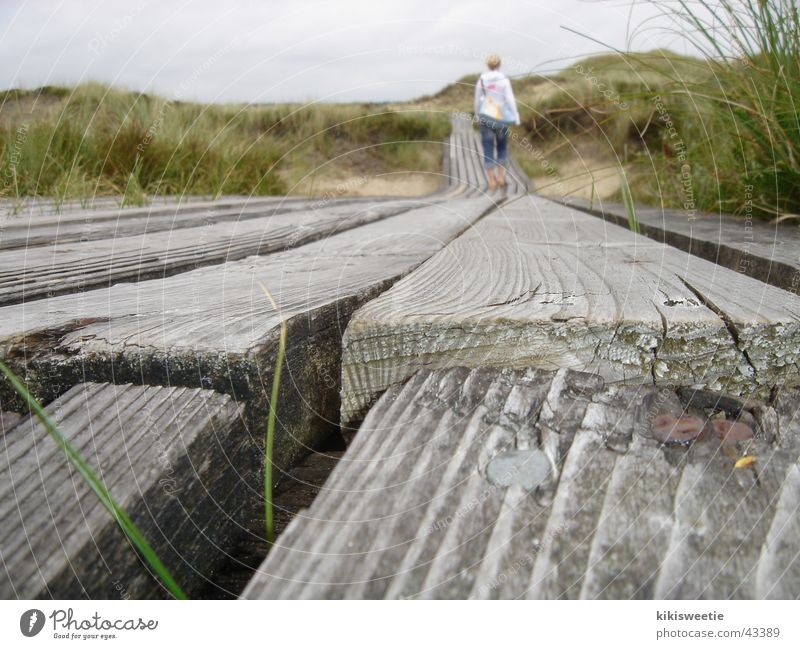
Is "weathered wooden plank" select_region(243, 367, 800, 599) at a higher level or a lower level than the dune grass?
lower

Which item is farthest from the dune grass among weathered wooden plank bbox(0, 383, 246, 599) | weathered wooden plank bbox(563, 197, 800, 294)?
weathered wooden plank bbox(0, 383, 246, 599)

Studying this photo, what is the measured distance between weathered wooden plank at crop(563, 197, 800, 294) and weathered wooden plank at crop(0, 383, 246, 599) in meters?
0.89

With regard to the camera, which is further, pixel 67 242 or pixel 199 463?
pixel 67 242

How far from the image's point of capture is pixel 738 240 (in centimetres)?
136

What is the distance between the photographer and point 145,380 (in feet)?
2.15

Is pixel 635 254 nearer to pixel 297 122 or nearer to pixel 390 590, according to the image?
pixel 390 590

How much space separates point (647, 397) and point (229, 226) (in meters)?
1.47

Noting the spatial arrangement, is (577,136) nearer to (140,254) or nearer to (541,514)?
(140,254)

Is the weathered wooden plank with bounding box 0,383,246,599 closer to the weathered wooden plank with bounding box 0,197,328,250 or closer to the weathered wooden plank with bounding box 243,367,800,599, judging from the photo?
the weathered wooden plank with bounding box 243,367,800,599

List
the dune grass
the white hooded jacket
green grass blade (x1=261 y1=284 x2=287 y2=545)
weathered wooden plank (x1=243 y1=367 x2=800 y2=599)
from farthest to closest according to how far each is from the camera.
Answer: the white hooded jacket
the dune grass
green grass blade (x1=261 y1=284 x2=287 y2=545)
weathered wooden plank (x1=243 y1=367 x2=800 y2=599)

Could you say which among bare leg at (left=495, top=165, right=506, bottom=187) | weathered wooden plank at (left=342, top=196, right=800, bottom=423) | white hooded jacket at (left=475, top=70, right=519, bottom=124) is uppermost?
white hooded jacket at (left=475, top=70, right=519, bottom=124)

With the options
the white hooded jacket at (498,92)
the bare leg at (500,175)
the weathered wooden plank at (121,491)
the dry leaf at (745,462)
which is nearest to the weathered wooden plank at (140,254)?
the weathered wooden plank at (121,491)

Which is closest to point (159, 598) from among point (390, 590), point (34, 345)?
point (390, 590)

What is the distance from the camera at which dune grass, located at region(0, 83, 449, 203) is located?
2.86m
